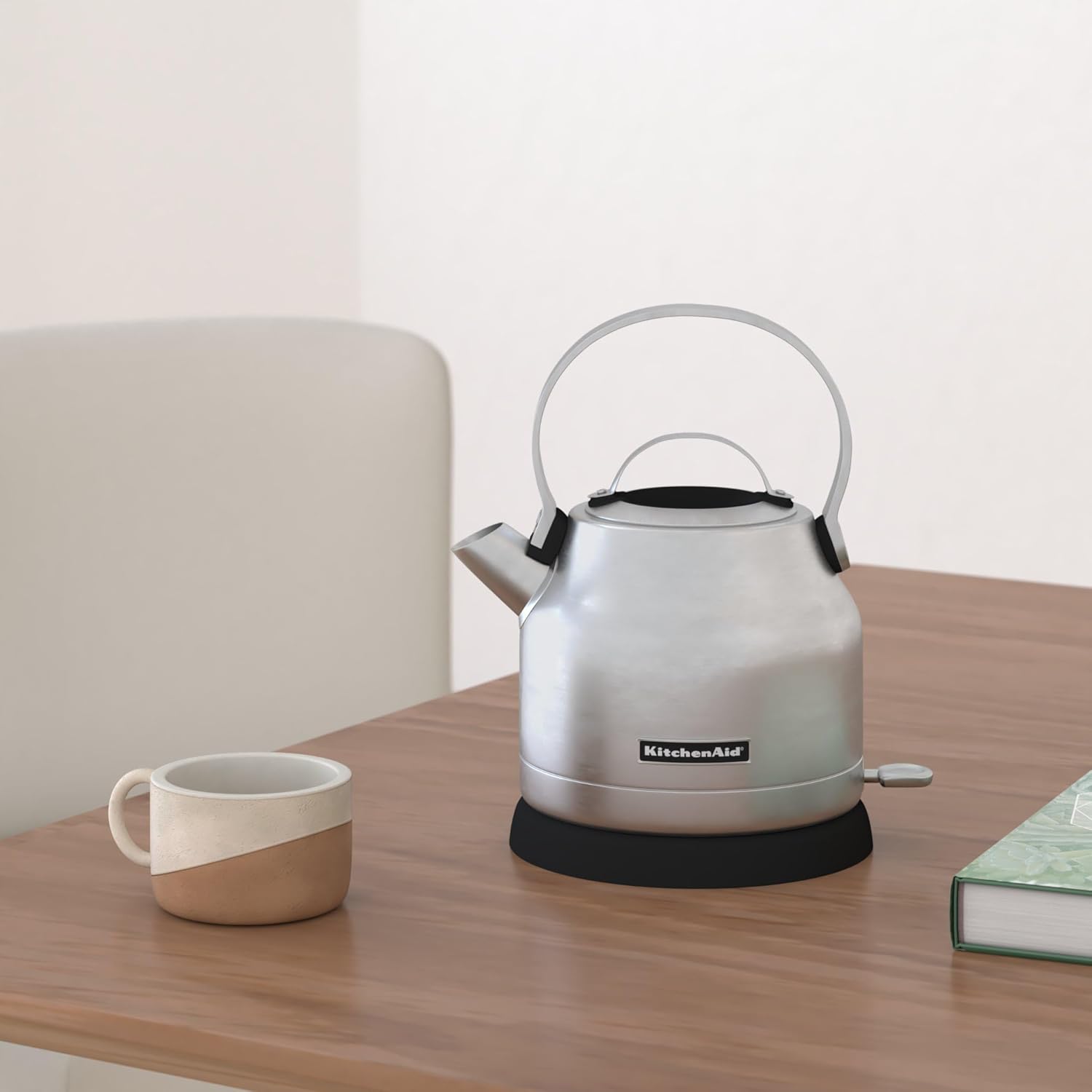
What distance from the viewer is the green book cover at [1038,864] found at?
70 centimetres

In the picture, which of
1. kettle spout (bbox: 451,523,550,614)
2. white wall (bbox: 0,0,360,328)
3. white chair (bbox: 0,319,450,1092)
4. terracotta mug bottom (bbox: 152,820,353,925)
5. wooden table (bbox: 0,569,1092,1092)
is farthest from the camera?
white wall (bbox: 0,0,360,328)

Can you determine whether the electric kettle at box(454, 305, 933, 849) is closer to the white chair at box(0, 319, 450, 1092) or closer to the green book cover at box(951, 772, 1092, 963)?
the green book cover at box(951, 772, 1092, 963)

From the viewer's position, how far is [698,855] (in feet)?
2.63

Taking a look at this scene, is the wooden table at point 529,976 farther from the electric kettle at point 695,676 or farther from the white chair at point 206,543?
the white chair at point 206,543

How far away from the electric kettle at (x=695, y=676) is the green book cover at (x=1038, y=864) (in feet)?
0.32

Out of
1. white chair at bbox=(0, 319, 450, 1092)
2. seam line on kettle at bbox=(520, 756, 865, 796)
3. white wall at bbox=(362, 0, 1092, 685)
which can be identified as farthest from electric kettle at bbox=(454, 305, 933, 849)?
white wall at bbox=(362, 0, 1092, 685)

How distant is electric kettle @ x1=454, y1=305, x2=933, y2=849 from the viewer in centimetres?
79

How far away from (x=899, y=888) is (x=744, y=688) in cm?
12

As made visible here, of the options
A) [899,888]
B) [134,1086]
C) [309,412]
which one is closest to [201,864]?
[899,888]

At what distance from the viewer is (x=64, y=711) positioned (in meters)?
1.37

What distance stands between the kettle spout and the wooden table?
13 cm

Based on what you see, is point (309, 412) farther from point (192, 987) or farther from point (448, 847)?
point (192, 987)

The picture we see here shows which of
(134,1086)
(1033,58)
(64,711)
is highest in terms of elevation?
(1033,58)

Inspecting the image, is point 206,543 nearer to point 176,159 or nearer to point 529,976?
point 529,976
